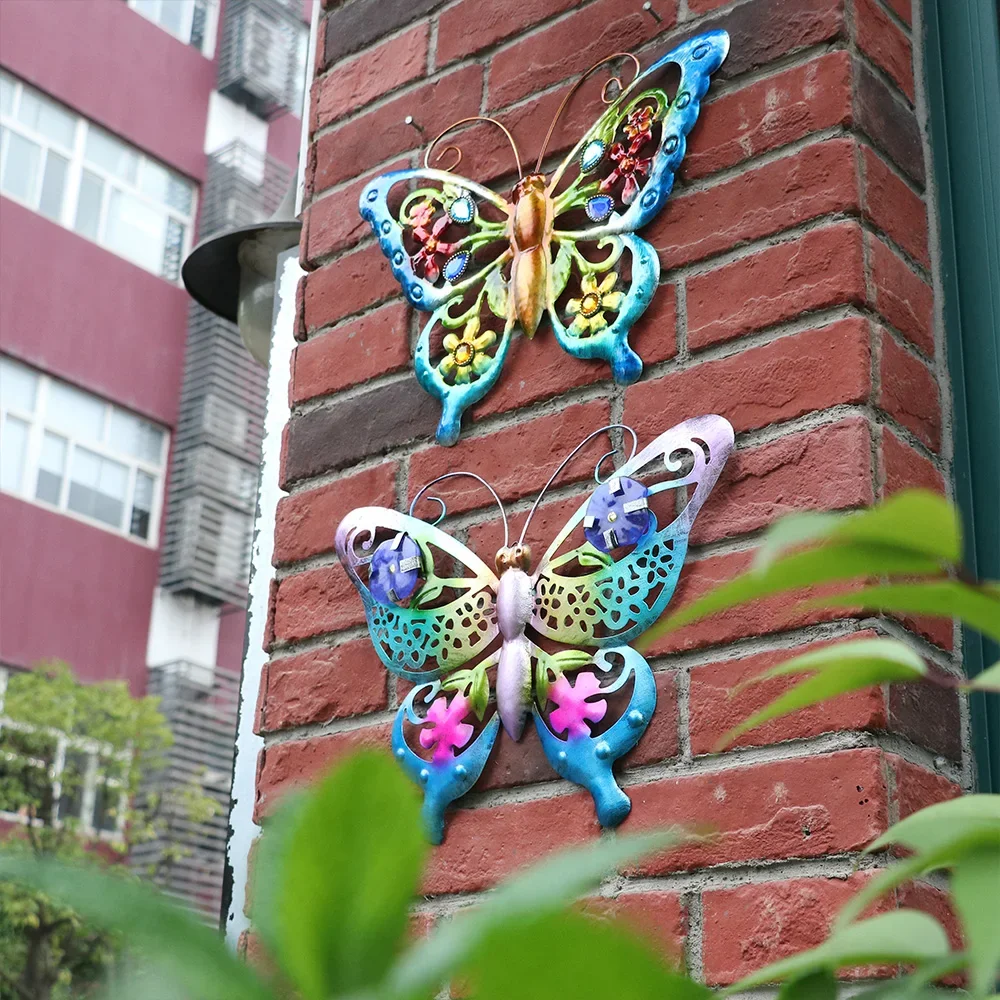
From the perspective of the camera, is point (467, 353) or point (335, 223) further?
point (335, 223)

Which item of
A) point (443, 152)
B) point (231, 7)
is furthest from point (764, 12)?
point (231, 7)

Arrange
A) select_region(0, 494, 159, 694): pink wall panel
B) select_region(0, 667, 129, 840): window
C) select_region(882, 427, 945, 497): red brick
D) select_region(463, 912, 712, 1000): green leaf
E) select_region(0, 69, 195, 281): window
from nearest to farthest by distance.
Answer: select_region(463, 912, 712, 1000): green leaf < select_region(882, 427, 945, 497): red brick < select_region(0, 667, 129, 840): window < select_region(0, 494, 159, 694): pink wall panel < select_region(0, 69, 195, 281): window

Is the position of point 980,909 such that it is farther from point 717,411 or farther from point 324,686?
point 324,686

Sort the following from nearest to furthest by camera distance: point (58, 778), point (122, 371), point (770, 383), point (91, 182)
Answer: point (770, 383) < point (58, 778) < point (122, 371) < point (91, 182)

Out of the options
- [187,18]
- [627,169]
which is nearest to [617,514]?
[627,169]

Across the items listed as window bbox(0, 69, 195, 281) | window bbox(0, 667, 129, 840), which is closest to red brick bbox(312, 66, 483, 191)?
window bbox(0, 667, 129, 840)

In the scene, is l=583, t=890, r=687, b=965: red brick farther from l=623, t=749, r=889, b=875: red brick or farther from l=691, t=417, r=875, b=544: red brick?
l=691, t=417, r=875, b=544: red brick
